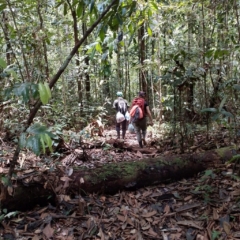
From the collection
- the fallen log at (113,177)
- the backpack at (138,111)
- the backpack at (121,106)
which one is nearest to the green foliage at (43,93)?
the fallen log at (113,177)

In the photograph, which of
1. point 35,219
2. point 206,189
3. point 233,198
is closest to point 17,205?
point 35,219

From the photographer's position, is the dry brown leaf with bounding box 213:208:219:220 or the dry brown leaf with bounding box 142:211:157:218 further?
the dry brown leaf with bounding box 142:211:157:218

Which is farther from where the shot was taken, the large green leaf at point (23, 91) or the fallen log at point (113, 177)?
the fallen log at point (113, 177)

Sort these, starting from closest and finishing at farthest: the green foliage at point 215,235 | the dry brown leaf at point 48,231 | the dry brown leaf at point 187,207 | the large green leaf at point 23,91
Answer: the large green leaf at point 23,91 < the green foliage at point 215,235 < the dry brown leaf at point 48,231 < the dry brown leaf at point 187,207

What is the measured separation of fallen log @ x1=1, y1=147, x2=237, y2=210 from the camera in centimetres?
334

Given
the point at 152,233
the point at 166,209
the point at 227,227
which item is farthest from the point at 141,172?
the point at 227,227

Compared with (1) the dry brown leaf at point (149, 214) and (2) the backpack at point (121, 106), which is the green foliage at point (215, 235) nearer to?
(1) the dry brown leaf at point (149, 214)

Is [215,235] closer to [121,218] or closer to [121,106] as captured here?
[121,218]

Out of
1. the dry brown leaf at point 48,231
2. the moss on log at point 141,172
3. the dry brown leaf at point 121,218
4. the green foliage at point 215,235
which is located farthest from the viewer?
the moss on log at point 141,172

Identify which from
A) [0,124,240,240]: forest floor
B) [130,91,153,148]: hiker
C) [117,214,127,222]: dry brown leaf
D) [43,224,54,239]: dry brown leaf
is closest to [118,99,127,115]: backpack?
[130,91,153,148]: hiker

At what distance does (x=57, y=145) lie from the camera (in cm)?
563

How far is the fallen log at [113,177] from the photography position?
3.34 metres

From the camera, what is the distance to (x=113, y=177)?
382 cm

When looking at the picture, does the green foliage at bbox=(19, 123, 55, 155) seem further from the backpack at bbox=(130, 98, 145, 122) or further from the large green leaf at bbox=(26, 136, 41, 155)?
the backpack at bbox=(130, 98, 145, 122)
